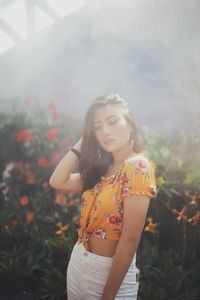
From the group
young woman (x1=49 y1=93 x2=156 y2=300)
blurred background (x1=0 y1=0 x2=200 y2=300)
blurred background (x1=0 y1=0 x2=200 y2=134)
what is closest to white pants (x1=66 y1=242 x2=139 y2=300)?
young woman (x1=49 y1=93 x2=156 y2=300)

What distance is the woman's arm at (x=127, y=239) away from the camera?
1.31m

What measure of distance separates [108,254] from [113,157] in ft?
1.87

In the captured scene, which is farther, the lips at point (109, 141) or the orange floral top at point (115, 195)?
the lips at point (109, 141)

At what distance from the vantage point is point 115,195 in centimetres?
143

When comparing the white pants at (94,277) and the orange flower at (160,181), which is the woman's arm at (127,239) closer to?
the white pants at (94,277)

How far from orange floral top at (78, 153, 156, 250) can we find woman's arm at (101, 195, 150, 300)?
0.05 m

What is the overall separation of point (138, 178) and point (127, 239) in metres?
0.29

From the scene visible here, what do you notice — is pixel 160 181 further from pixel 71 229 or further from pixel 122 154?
pixel 71 229

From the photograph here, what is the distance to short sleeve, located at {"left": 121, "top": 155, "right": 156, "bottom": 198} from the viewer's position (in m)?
1.33

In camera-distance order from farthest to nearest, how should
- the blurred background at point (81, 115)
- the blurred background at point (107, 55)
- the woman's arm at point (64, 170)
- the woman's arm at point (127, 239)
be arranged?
the blurred background at point (107, 55)
the blurred background at point (81, 115)
the woman's arm at point (64, 170)
the woman's arm at point (127, 239)

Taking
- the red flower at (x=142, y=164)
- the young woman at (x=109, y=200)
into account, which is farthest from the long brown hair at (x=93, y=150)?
the red flower at (x=142, y=164)

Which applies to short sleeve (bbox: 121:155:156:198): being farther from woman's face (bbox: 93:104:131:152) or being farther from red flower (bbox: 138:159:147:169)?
woman's face (bbox: 93:104:131:152)

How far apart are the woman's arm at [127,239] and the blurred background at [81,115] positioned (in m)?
1.08

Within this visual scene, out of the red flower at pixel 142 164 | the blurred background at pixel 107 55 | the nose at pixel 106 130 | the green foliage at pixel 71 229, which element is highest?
the blurred background at pixel 107 55
